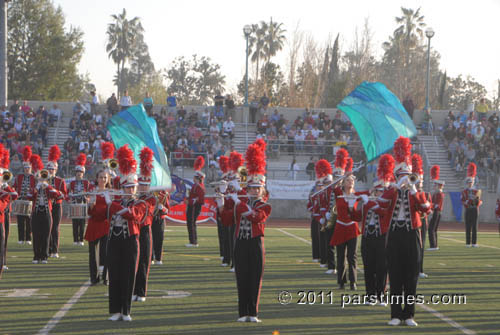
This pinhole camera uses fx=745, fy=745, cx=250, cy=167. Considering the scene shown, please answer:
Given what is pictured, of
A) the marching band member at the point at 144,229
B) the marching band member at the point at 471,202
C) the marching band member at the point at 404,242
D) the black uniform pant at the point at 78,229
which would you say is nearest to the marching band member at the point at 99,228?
the marching band member at the point at 144,229

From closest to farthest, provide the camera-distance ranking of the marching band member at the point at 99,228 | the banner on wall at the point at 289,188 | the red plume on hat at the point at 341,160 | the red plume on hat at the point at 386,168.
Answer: the marching band member at the point at 99,228
the red plume on hat at the point at 386,168
the red plume on hat at the point at 341,160
the banner on wall at the point at 289,188

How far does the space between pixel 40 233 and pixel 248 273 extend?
21.1 ft

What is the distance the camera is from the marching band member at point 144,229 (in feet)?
28.3

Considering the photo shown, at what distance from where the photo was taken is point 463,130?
31656 mm

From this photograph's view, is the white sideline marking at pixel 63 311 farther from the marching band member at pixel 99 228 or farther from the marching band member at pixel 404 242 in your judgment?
the marching band member at pixel 404 242

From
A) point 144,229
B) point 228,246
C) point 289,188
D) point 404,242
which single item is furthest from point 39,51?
point 404,242

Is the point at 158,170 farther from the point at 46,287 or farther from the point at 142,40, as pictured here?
the point at 142,40

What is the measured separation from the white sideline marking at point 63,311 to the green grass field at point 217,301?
49mm

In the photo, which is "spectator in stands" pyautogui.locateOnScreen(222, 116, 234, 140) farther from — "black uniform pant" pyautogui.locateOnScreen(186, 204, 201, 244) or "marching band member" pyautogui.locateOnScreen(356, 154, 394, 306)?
"marching band member" pyautogui.locateOnScreen(356, 154, 394, 306)

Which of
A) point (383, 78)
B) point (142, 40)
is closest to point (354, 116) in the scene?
point (383, 78)

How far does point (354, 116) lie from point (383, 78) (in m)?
52.4

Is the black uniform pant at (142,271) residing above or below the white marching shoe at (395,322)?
above

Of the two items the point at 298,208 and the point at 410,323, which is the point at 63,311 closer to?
the point at 410,323

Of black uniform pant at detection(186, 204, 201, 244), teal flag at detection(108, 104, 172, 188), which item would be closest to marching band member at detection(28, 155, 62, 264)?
teal flag at detection(108, 104, 172, 188)
